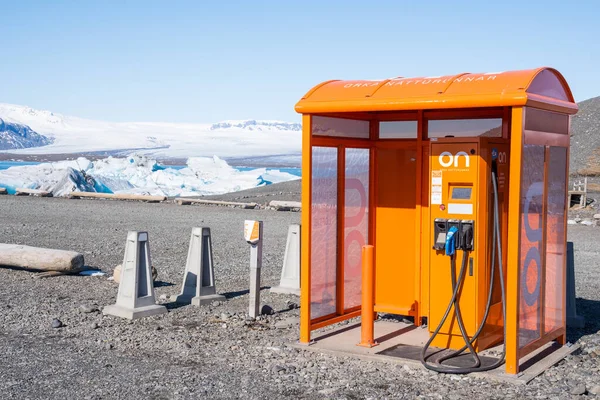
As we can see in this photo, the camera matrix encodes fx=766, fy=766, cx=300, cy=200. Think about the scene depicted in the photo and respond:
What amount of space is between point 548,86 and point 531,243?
1471 mm

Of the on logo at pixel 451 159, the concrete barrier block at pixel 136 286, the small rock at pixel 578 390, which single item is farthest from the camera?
Answer: the concrete barrier block at pixel 136 286

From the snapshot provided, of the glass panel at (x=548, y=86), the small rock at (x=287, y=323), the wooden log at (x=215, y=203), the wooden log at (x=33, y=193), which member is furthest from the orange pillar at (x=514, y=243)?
the wooden log at (x=33, y=193)

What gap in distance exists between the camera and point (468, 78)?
7230 mm

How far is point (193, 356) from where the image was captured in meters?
7.42

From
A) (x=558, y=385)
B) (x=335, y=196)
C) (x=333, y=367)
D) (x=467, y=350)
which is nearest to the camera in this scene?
(x=558, y=385)

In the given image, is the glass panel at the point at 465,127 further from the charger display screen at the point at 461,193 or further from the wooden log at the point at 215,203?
the wooden log at the point at 215,203

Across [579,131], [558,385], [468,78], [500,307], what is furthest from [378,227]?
[579,131]

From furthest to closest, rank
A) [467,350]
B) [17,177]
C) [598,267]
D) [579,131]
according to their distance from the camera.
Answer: [579,131], [17,177], [598,267], [467,350]

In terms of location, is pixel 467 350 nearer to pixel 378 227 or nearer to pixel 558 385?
pixel 558 385

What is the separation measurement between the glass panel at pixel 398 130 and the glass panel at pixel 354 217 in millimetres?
290

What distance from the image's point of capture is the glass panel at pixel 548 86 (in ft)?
22.4

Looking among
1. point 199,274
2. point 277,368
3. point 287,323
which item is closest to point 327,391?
point 277,368

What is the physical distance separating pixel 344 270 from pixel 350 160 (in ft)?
4.11

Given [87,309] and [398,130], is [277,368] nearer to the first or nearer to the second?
[398,130]
